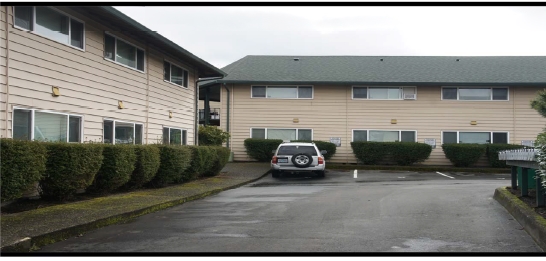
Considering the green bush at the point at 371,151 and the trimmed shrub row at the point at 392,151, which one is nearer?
the trimmed shrub row at the point at 392,151

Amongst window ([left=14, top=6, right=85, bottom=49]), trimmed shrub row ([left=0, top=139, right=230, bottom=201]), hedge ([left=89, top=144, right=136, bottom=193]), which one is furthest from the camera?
hedge ([left=89, top=144, right=136, bottom=193])

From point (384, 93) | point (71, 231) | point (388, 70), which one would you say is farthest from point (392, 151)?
point (71, 231)

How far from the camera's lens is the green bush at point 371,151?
90.5ft

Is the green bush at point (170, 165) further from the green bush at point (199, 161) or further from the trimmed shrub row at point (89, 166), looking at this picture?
the green bush at point (199, 161)

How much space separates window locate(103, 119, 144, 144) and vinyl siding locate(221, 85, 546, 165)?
42.2 feet

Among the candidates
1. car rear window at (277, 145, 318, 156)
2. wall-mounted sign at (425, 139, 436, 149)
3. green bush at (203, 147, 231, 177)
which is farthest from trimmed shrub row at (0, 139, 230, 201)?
wall-mounted sign at (425, 139, 436, 149)

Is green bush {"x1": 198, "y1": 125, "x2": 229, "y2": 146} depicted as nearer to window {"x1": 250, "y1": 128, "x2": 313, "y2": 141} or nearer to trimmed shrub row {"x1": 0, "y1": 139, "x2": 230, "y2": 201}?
window {"x1": 250, "y1": 128, "x2": 313, "y2": 141}

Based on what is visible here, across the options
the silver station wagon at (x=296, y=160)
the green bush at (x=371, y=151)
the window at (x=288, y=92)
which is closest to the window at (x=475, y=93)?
the green bush at (x=371, y=151)

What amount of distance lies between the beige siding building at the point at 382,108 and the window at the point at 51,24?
51.1ft

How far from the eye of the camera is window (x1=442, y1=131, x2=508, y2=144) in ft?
93.7

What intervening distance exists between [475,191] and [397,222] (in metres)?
6.66

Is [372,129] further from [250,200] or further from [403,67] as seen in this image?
[250,200]

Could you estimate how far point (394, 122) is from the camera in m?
28.8

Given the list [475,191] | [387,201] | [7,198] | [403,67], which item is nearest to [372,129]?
[403,67]
